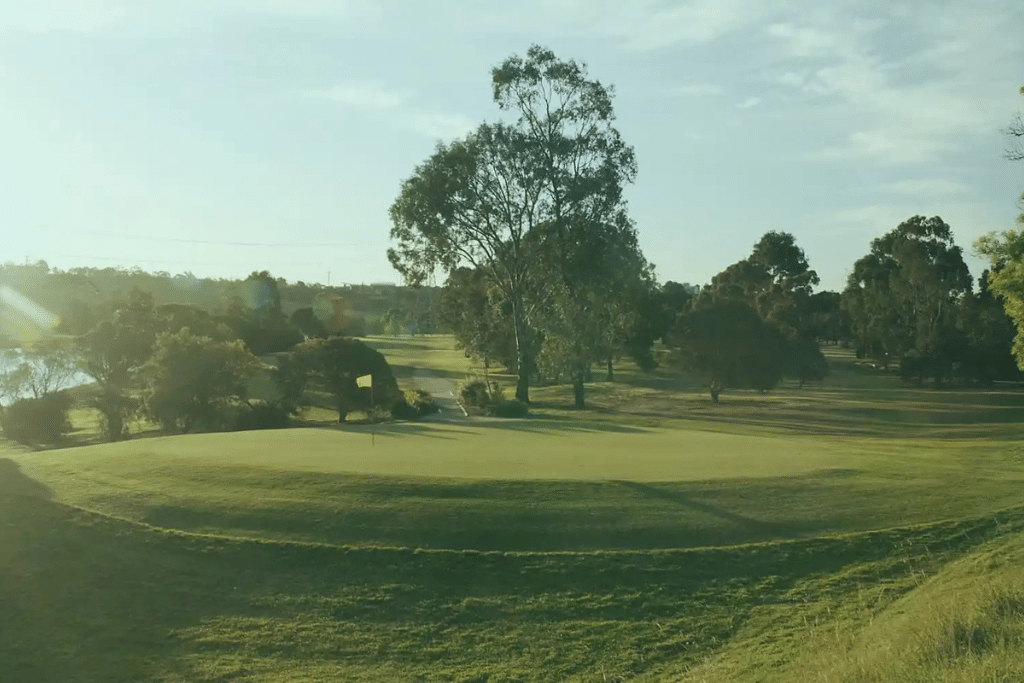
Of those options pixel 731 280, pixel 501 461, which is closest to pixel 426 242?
pixel 501 461

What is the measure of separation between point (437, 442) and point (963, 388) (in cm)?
6383

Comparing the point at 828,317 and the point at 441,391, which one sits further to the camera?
the point at 828,317

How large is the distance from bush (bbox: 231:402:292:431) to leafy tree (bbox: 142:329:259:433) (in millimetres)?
834

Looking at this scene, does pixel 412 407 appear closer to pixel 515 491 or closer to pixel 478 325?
pixel 478 325

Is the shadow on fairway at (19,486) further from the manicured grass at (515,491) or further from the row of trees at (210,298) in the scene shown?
the row of trees at (210,298)

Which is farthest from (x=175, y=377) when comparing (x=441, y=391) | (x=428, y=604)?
(x=428, y=604)

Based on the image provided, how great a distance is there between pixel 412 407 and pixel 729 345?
2518 centimetres

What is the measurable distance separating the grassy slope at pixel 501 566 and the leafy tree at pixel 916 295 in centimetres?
6264

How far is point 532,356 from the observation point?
67000 millimetres

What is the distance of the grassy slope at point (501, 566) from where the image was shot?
12898 millimetres

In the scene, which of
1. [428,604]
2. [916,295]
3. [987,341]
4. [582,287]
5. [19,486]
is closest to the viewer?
[428,604]

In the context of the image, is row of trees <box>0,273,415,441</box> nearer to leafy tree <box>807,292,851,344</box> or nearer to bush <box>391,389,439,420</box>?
bush <box>391,389,439,420</box>

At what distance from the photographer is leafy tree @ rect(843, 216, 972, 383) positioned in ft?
272

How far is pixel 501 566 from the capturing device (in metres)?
16.1
